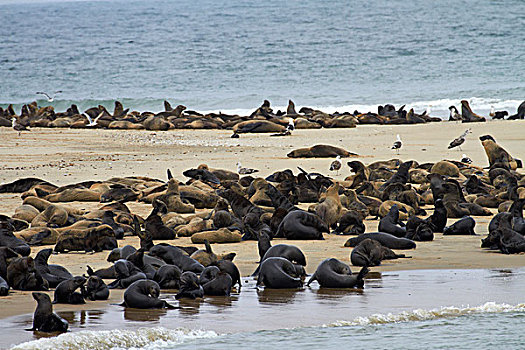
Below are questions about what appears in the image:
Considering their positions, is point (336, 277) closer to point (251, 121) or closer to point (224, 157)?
point (224, 157)

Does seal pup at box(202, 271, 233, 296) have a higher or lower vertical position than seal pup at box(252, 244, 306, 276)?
lower

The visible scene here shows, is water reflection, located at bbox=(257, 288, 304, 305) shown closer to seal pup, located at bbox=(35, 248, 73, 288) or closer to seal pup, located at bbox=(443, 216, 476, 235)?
seal pup, located at bbox=(35, 248, 73, 288)

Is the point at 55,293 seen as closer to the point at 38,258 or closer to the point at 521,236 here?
the point at 38,258

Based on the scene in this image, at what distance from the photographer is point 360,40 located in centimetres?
5888

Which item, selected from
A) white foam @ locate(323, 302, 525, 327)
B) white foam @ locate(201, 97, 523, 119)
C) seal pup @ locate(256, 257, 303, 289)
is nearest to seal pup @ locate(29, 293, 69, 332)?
white foam @ locate(323, 302, 525, 327)

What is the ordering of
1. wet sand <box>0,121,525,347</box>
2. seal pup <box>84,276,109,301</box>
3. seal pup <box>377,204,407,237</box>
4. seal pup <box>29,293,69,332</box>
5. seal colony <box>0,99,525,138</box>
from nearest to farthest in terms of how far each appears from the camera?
seal pup <box>29,293,69,332</box>
seal pup <box>84,276,109,301</box>
wet sand <box>0,121,525,347</box>
seal pup <box>377,204,407,237</box>
seal colony <box>0,99,525,138</box>

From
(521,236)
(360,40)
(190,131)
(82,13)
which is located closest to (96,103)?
(190,131)

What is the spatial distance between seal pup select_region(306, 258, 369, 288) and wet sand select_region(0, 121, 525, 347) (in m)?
0.14

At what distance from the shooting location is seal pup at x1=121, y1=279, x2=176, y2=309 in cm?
547

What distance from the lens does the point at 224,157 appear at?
1650 centimetres

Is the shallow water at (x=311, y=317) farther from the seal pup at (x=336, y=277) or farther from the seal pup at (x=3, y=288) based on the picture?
the seal pup at (x=3, y=288)

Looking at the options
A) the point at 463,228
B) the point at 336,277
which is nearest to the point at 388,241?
the point at 463,228

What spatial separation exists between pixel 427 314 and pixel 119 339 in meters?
2.03

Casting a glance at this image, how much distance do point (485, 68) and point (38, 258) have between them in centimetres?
4062
